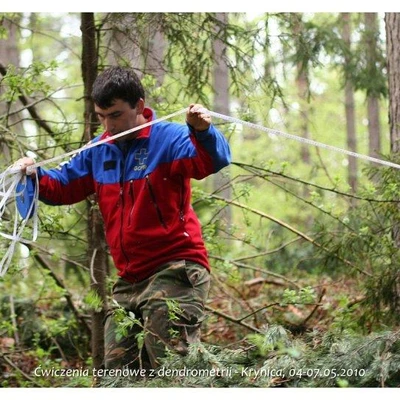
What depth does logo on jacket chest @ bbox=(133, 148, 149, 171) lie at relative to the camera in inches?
150

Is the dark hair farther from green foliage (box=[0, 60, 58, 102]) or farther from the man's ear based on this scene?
green foliage (box=[0, 60, 58, 102])

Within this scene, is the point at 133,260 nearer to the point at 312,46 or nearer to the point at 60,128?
the point at 60,128

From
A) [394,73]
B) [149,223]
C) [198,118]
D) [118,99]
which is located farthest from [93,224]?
[394,73]

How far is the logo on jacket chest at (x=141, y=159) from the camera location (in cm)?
380

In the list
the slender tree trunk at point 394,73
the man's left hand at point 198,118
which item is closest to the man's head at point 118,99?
the man's left hand at point 198,118

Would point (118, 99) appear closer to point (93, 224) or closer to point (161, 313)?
point (161, 313)

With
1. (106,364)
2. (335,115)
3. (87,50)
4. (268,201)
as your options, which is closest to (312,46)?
(87,50)

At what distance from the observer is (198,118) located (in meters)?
3.47

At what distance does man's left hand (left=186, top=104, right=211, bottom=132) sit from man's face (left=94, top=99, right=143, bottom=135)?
0.45 m

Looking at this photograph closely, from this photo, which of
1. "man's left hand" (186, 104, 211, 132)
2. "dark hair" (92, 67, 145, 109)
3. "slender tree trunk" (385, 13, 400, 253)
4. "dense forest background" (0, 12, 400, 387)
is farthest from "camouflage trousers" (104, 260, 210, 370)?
"slender tree trunk" (385, 13, 400, 253)

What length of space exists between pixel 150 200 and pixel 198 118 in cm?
53

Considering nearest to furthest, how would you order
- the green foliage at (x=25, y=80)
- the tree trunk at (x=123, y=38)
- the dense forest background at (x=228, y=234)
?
the dense forest background at (x=228, y=234), the green foliage at (x=25, y=80), the tree trunk at (x=123, y=38)

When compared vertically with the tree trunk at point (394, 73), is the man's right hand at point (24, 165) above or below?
below

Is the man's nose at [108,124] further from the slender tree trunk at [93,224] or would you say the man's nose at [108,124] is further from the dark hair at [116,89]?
the slender tree trunk at [93,224]
